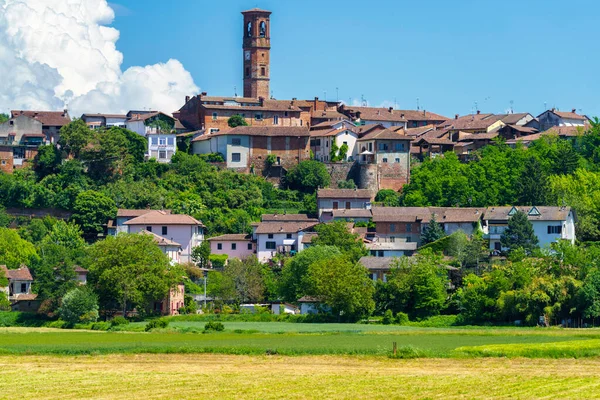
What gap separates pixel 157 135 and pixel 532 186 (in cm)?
3150

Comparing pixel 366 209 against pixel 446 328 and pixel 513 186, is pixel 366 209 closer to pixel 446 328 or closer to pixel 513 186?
pixel 513 186

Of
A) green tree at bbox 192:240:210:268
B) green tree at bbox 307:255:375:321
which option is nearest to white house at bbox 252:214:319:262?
green tree at bbox 192:240:210:268

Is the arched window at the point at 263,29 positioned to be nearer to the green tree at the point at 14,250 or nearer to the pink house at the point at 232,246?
the pink house at the point at 232,246

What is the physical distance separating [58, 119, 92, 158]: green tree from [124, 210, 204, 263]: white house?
11780mm

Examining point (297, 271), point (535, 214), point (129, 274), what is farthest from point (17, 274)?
point (535, 214)

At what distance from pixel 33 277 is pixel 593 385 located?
50476mm

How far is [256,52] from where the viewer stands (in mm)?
124000

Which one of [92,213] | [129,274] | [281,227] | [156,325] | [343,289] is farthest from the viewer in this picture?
[92,213]

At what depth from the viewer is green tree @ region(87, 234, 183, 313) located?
74438mm

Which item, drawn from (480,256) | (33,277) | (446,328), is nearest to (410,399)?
(446,328)

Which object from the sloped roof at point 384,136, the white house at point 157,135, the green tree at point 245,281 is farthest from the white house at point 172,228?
the sloped roof at point 384,136

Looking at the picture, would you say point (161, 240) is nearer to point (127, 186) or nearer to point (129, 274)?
point (127, 186)

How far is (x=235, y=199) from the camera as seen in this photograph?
98.2 meters

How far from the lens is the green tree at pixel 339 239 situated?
86062mm
